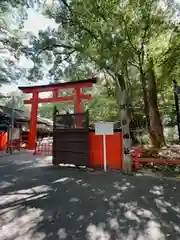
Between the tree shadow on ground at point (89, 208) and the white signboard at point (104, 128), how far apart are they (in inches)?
70.6

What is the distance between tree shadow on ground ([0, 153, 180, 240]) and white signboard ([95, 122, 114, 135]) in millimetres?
1794

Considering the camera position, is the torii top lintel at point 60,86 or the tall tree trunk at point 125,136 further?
the torii top lintel at point 60,86

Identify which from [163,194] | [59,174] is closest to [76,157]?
[59,174]

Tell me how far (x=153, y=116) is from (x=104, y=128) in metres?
4.85

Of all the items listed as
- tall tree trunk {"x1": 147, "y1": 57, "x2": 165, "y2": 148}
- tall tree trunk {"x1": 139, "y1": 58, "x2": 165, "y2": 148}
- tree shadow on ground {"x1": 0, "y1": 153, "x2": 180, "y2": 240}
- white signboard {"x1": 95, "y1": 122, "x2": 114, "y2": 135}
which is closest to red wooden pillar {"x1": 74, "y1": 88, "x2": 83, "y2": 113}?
tall tree trunk {"x1": 139, "y1": 58, "x2": 165, "y2": 148}

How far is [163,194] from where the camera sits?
15.9 feet

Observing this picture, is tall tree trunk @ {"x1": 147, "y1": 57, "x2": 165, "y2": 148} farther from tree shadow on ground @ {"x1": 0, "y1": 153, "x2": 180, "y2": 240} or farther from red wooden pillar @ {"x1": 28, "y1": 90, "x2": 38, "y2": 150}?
red wooden pillar @ {"x1": 28, "y1": 90, "x2": 38, "y2": 150}

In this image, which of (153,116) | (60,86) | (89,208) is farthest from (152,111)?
(89,208)

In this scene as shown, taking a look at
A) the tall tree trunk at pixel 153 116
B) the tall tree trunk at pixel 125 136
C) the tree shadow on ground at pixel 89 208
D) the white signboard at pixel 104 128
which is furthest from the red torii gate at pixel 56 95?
the tree shadow on ground at pixel 89 208

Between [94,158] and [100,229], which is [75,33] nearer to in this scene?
[94,158]

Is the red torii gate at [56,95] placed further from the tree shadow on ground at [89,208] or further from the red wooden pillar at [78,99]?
the tree shadow on ground at [89,208]

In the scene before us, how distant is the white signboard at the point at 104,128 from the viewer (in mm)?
7656

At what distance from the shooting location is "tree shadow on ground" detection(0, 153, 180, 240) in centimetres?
303

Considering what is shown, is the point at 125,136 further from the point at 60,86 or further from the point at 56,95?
the point at 56,95
